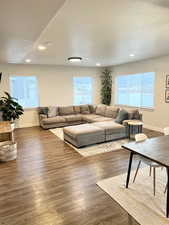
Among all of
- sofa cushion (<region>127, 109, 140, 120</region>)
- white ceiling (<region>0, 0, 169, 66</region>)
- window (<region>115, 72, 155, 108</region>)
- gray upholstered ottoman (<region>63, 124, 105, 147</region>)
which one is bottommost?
gray upholstered ottoman (<region>63, 124, 105, 147</region>)

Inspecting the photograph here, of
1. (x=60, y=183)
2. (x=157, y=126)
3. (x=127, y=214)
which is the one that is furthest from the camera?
(x=157, y=126)

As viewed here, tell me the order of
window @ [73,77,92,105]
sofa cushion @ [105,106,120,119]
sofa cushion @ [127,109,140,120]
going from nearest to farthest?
sofa cushion @ [127,109,140,120], sofa cushion @ [105,106,120,119], window @ [73,77,92,105]

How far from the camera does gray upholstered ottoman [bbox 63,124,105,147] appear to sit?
4.34 metres

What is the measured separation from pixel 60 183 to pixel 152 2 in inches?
113

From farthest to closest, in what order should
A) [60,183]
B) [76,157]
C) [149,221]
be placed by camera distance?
[76,157] → [60,183] → [149,221]

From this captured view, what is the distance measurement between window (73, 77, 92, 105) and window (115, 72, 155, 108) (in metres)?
1.34

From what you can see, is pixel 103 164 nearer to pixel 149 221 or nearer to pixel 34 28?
pixel 149 221

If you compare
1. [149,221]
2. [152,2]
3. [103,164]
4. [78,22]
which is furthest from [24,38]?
[149,221]

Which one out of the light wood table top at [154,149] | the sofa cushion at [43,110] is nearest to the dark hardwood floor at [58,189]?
the light wood table top at [154,149]

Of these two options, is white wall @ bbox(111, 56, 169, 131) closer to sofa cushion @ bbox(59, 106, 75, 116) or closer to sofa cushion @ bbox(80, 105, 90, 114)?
sofa cushion @ bbox(80, 105, 90, 114)

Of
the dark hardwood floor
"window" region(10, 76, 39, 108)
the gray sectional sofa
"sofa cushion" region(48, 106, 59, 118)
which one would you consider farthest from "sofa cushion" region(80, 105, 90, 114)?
the dark hardwood floor

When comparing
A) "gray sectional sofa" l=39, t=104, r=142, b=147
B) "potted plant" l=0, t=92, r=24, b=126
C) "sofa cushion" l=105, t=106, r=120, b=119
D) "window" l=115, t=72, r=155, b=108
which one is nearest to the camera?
"gray sectional sofa" l=39, t=104, r=142, b=147

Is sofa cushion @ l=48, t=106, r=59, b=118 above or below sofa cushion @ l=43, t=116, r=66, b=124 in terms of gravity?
above

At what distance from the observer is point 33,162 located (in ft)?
11.9
